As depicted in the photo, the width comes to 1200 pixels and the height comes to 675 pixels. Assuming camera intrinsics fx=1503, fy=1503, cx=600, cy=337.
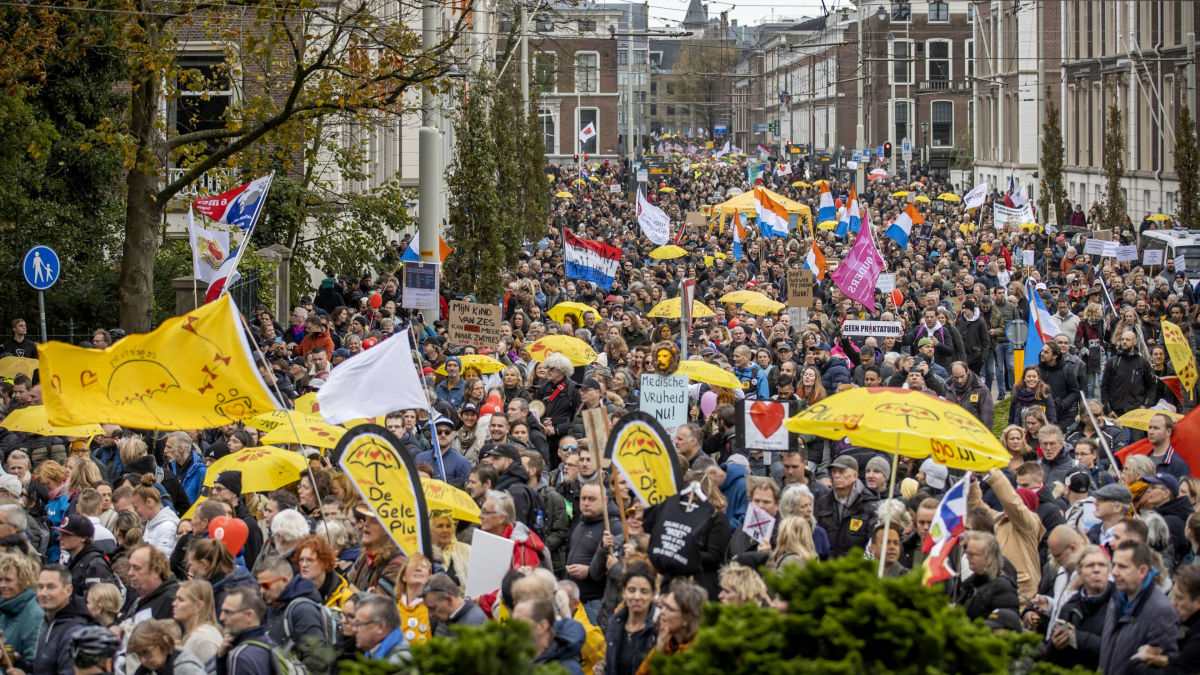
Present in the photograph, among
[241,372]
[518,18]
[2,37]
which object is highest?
[518,18]

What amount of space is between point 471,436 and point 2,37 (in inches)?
426

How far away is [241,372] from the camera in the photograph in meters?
8.48

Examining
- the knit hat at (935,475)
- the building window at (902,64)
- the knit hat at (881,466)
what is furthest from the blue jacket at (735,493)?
the building window at (902,64)

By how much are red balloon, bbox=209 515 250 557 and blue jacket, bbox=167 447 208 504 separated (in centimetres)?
271

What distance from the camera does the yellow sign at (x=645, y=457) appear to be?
7922mm

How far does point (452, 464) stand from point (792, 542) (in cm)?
388

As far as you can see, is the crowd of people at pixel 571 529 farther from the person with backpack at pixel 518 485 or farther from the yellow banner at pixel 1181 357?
the yellow banner at pixel 1181 357

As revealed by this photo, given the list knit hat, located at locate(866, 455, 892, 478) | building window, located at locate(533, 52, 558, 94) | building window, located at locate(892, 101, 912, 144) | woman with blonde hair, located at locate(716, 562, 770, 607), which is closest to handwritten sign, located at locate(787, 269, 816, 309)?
knit hat, located at locate(866, 455, 892, 478)

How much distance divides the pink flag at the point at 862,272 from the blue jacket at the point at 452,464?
9695mm

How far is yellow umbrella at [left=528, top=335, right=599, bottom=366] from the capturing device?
1495 centimetres

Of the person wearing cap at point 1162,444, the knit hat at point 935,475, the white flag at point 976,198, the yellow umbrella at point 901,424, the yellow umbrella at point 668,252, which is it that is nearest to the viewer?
the yellow umbrella at point 901,424

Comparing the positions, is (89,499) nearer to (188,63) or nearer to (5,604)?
(5,604)

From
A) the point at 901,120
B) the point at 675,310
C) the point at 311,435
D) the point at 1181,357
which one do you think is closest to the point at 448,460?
the point at 311,435

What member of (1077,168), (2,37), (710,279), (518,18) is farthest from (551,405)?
(1077,168)
